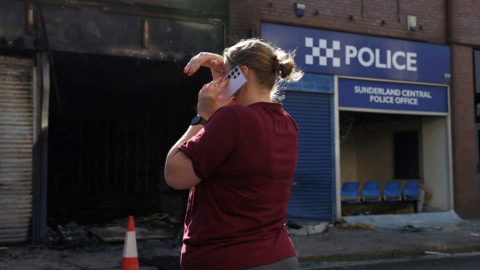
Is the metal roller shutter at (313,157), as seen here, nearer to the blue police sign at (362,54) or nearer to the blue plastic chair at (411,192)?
the blue police sign at (362,54)

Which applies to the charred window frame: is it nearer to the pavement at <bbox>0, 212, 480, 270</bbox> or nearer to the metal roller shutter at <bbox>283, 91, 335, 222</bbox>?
the pavement at <bbox>0, 212, 480, 270</bbox>

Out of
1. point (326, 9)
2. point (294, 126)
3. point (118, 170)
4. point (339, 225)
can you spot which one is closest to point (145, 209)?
point (118, 170)

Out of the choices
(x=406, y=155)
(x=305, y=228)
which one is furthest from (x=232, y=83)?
(x=406, y=155)

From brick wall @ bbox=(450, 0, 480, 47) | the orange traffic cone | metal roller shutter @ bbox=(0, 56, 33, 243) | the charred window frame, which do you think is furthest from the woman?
the charred window frame

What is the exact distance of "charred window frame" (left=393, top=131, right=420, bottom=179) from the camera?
633 inches

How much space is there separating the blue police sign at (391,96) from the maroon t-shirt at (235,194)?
11666 mm

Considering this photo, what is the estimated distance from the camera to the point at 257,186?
81.3 inches

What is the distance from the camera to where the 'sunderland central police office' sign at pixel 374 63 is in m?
13.0

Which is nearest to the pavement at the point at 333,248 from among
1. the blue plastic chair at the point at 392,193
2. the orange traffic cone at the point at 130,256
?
the blue plastic chair at the point at 392,193

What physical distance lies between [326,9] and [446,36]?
3.67m

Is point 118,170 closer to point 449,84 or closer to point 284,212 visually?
point 449,84

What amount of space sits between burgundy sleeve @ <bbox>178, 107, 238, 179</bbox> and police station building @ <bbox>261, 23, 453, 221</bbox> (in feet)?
35.2

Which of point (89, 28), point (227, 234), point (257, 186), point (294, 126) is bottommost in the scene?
point (227, 234)

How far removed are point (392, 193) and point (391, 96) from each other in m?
2.75
